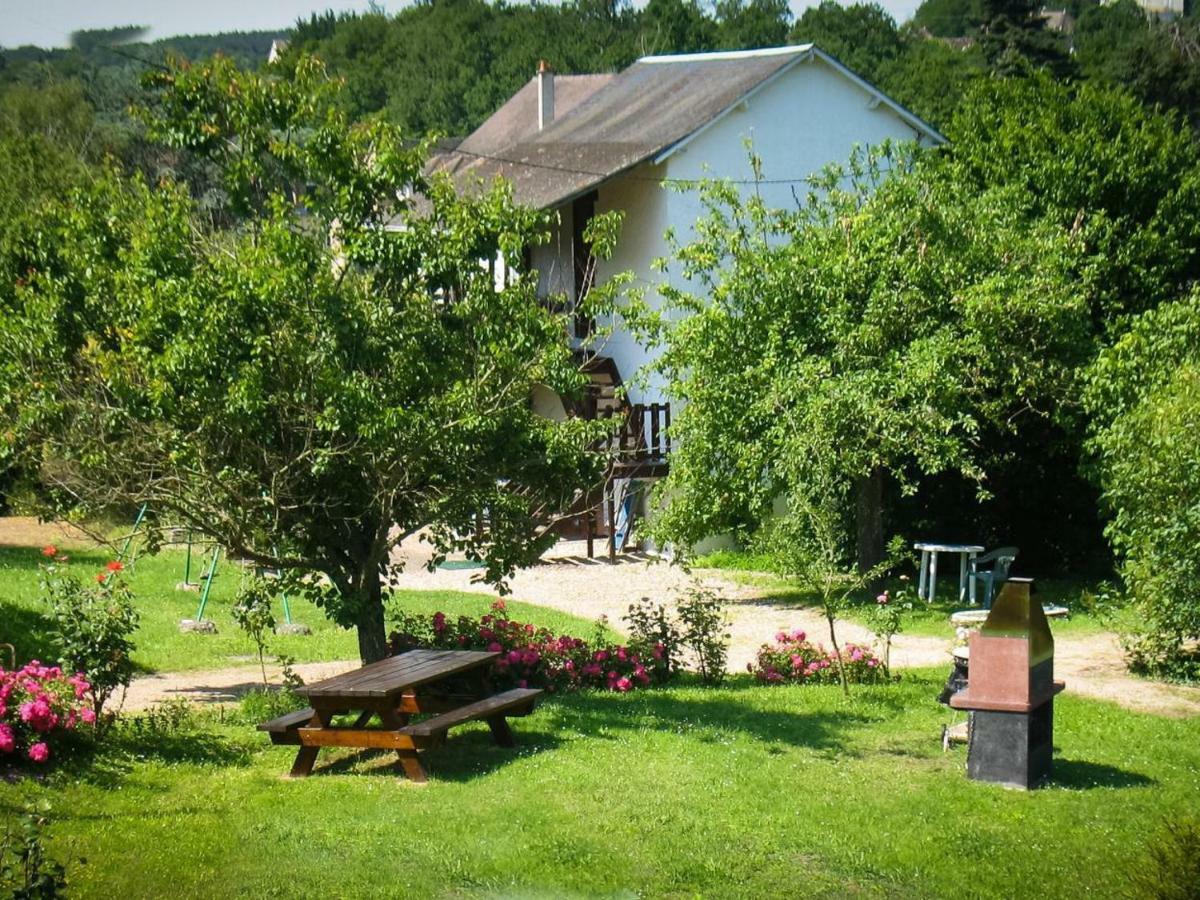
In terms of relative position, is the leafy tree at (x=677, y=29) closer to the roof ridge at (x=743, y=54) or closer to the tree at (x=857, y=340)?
the roof ridge at (x=743, y=54)

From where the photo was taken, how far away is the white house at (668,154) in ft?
81.4

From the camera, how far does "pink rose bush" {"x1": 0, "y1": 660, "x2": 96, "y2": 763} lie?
Result: 8.53 meters

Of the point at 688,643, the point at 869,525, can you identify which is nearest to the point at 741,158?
the point at 869,525

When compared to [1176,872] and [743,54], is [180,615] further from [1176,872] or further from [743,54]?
[743,54]

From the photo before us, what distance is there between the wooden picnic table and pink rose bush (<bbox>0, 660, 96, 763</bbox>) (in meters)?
1.18

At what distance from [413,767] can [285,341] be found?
10.5 feet

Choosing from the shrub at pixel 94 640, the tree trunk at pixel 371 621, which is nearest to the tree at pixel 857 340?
the tree trunk at pixel 371 621

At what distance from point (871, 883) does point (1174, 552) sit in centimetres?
766

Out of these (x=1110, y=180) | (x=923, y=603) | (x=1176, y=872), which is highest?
(x=1110, y=180)

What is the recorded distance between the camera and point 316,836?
763cm

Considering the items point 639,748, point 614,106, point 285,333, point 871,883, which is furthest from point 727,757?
point 614,106

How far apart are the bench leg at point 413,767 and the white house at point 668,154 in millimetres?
14501

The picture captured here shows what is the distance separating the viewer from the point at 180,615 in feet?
58.7

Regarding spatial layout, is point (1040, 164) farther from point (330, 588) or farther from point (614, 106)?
point (330, 588)
